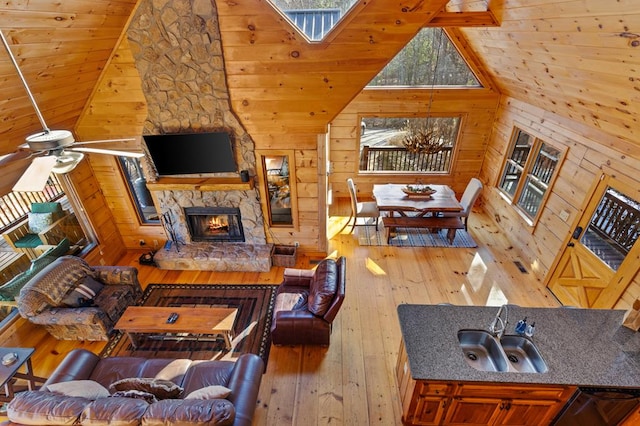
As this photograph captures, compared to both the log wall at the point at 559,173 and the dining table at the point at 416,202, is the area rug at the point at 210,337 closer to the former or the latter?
the dining table at the point at 416,202

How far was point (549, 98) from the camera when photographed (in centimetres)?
459

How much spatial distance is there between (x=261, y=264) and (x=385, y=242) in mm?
2439

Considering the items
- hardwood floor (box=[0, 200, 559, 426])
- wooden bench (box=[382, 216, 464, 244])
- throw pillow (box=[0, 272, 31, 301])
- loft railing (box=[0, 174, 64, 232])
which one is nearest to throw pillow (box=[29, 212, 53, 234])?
loft railing (box=[0, 174, 64, 232])

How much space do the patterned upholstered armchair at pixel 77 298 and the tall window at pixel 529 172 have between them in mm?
6669

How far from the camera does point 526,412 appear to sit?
270cm

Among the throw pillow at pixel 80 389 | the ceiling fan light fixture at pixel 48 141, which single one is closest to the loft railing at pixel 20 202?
the throw pillow at pixel 80 389

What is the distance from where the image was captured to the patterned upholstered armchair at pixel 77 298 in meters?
3.73

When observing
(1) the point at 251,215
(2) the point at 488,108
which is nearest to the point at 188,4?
(1) the point at 251,215

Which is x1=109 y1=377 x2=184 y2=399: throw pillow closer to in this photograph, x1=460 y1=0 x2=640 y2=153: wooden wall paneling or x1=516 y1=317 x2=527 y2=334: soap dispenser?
x1=516 y1=317 x2=527 y2=334: soap dispenser

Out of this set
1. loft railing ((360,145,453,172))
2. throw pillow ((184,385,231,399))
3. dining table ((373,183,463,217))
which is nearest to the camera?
throw pillow ((184,385,231,399))

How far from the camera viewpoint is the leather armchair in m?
3.53

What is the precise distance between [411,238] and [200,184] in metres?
4.07

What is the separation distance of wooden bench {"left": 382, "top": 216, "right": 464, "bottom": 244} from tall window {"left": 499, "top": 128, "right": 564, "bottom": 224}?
1.20 m

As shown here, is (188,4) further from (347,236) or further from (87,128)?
(347,236)
